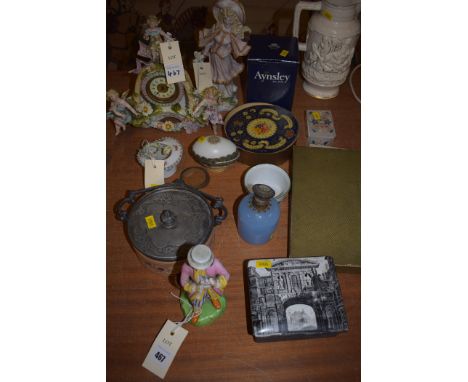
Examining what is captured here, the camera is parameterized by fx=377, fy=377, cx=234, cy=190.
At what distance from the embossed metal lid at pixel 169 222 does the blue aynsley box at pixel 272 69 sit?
0.55 m

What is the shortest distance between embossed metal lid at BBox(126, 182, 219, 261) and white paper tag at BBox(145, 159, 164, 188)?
87mm

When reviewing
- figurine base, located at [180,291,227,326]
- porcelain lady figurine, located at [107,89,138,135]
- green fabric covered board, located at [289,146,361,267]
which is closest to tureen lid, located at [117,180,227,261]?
figurine base, located at [180,291,227,326]

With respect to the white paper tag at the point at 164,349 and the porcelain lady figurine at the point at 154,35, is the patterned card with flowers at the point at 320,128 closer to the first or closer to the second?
the porcelain lady figurine at the point at 154,35

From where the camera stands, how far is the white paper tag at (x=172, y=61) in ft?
4.18

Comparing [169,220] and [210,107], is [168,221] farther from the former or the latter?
[210,107]

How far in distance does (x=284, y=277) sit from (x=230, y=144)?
492 millimetres

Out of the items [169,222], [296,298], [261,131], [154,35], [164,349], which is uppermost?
[154,35]

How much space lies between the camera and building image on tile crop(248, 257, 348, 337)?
934 millimetres

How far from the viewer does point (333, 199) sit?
1.19 m

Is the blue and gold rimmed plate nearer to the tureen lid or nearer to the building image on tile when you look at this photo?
the tureen lid

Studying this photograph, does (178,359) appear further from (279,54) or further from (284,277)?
(279,54)

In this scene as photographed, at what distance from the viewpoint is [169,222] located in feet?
3.37

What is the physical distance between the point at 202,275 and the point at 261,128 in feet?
2.23

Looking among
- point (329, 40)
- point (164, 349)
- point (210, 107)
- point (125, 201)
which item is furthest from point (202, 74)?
point (164, 349)
